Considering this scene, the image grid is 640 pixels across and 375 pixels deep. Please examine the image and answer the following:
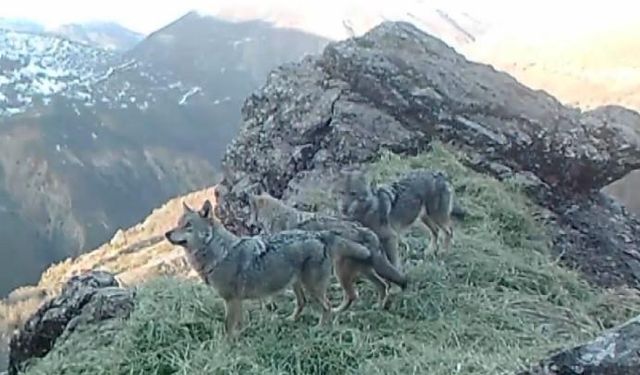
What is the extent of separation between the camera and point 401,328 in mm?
6449

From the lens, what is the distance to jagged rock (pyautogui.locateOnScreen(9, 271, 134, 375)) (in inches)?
288

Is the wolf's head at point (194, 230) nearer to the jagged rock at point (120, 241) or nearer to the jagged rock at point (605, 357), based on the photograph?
the jagged rock at point (605, 357)

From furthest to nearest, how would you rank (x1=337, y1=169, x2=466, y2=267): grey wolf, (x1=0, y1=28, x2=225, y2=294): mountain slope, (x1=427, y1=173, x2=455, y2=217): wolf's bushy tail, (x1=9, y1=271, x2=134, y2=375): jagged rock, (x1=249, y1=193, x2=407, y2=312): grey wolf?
1. (x1=0, y1=28, x2=225, y2=294): mountain slope
2. (x1=427, y1=173, x2=455, y2=217): wolf's bushy tail
3. (x1=337, y1=169, x2=466, y2=267): grey wolf
4. (x1=9, y1=271, x2=134, y2=375): jagged rock
5. (x1=249, y1=193, x2=407, y2=312): grey wolf

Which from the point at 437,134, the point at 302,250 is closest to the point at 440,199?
the point at 302,250

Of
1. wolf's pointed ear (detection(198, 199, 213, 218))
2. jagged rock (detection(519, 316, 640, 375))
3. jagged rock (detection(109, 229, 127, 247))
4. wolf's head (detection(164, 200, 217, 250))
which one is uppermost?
jagged rock (detection(519, 316, 640, 375))

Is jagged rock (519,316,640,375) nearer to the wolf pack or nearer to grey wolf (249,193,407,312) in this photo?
the wolf pack

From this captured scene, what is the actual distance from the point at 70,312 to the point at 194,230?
7.04ft

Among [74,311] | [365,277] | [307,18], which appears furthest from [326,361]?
[307,18]

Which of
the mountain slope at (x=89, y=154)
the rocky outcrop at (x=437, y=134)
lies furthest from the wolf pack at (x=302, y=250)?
the mountain slope at (x=89, y=154)

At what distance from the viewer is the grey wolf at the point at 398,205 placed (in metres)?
7.47

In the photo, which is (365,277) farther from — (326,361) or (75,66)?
(75,66)

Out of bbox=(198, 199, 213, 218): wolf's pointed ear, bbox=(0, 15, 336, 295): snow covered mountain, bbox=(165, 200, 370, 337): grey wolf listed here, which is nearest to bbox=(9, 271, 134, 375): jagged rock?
bbox=(165, 200, 370, 337): grey wolf

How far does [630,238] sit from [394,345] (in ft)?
19.7

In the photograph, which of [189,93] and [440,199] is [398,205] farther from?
[189,93]
